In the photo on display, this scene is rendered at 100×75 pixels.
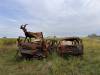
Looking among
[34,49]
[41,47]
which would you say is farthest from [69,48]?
[34,49]

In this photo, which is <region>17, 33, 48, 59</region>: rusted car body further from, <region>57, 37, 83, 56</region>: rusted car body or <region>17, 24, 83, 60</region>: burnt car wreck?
<region>57, 37, 83, 56</region>: rusted car body

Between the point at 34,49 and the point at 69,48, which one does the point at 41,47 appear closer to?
the point at 34,49

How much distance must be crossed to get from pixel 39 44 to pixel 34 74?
617 centimetres

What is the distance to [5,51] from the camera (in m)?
25.6

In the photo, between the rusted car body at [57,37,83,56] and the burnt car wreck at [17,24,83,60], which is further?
the rusted car body at [57,37,83,56]

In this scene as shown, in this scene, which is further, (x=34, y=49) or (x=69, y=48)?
(x=69, y=48)

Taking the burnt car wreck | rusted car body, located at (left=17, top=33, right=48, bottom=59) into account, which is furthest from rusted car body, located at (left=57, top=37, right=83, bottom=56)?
rusted car body, located at (left=17, top=33, right=48, bottom=59)

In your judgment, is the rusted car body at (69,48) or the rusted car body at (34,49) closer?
the rusted car body at (34,49)

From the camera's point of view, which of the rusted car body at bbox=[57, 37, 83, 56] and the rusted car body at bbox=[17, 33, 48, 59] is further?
the rusted car body at bbox=[57, 37, 83, 56]

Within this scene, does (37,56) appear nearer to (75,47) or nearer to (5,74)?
(75,47)

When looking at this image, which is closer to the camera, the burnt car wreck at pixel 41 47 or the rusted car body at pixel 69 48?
the burnt car wreck at pixel 41 47

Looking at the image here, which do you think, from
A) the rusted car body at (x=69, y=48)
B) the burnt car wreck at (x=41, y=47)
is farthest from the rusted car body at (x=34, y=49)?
the rusted car body at (x=69, y=48)

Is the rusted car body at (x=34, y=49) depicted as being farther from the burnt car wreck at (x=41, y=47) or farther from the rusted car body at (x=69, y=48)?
the rusted car body at (x=69, y=48)

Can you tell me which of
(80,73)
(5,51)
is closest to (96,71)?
(80,73)
